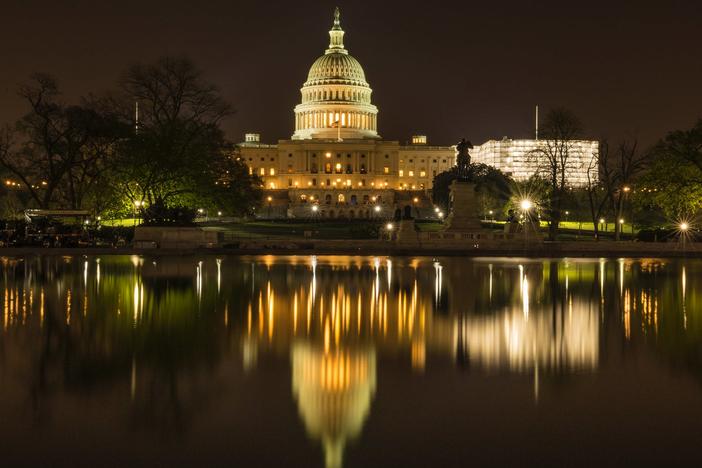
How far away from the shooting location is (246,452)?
375 inches

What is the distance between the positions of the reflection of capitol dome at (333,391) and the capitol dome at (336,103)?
157506 mm

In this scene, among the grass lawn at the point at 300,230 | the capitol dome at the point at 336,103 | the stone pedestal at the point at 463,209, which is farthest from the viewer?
the capitol dome at the point at 336,103

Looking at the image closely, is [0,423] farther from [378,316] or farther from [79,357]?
[378,316]

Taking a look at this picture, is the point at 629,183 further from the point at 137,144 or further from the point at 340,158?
the point at 340,158

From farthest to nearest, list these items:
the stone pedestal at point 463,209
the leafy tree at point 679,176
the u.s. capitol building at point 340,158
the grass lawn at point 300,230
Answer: the u.s. capitol building at point 340,158, the grass lawn at point 300,230, the leafy tree at point 679,176, the stone pedestal at point 463,209

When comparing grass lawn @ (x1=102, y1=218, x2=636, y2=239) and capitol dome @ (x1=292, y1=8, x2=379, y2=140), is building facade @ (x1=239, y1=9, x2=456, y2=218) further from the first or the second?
grass lawn @ (x1=102, y1=218, x2=636, y2=239)

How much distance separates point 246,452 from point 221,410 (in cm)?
177

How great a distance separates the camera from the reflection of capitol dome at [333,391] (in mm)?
10281

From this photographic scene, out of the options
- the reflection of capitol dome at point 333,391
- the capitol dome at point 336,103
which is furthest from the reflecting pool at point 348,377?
the capitol dome at point 336,103

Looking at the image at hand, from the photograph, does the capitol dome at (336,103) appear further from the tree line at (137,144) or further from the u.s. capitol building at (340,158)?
the tree line at (137,144)

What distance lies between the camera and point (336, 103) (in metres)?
171

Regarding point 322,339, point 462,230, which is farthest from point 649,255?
point 322,339

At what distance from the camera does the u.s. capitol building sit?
14950 centimetres

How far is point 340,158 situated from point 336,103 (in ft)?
45.8
